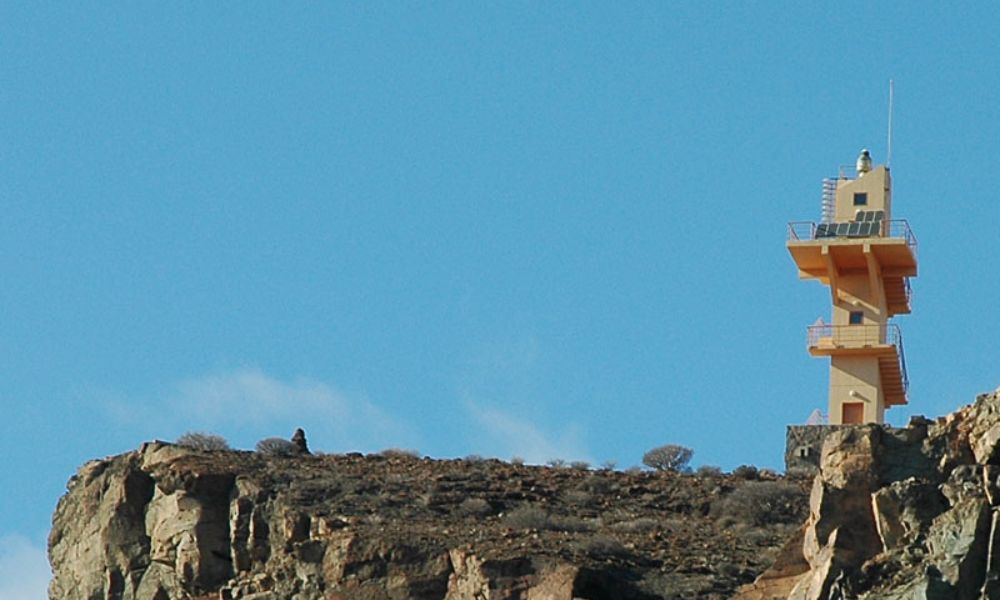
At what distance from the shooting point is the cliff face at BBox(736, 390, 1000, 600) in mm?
44062

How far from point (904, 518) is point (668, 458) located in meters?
25.9

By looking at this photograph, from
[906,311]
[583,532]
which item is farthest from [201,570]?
[906,311]

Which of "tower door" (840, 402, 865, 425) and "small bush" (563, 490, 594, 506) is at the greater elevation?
"tower door" (840, 402, 865, 425)

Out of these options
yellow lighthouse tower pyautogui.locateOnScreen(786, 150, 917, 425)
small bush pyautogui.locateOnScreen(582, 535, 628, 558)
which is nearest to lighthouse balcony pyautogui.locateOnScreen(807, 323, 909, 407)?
yellow lighthouse tower pyautogui.locateOnScreen(786, 150, 917, 425)

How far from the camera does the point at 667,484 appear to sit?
66.8 m

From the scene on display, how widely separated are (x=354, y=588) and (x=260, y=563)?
3.51 meters

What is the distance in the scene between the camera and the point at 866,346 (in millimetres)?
75750

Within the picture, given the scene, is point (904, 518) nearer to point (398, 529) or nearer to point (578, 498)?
point (398, 529)

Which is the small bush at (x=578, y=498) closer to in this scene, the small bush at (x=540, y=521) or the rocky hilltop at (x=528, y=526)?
the rocky hilltop at (x=528, y=526)

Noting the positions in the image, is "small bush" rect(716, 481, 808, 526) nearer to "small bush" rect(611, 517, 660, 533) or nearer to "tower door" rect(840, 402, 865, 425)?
"small bush" rect(611, 517, 660, 533)

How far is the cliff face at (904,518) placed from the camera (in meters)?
44.1

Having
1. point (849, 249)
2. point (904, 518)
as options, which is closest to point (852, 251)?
point (849, 249)

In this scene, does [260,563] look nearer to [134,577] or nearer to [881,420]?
[134,577]

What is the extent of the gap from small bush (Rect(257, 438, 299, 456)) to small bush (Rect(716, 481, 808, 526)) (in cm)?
941
